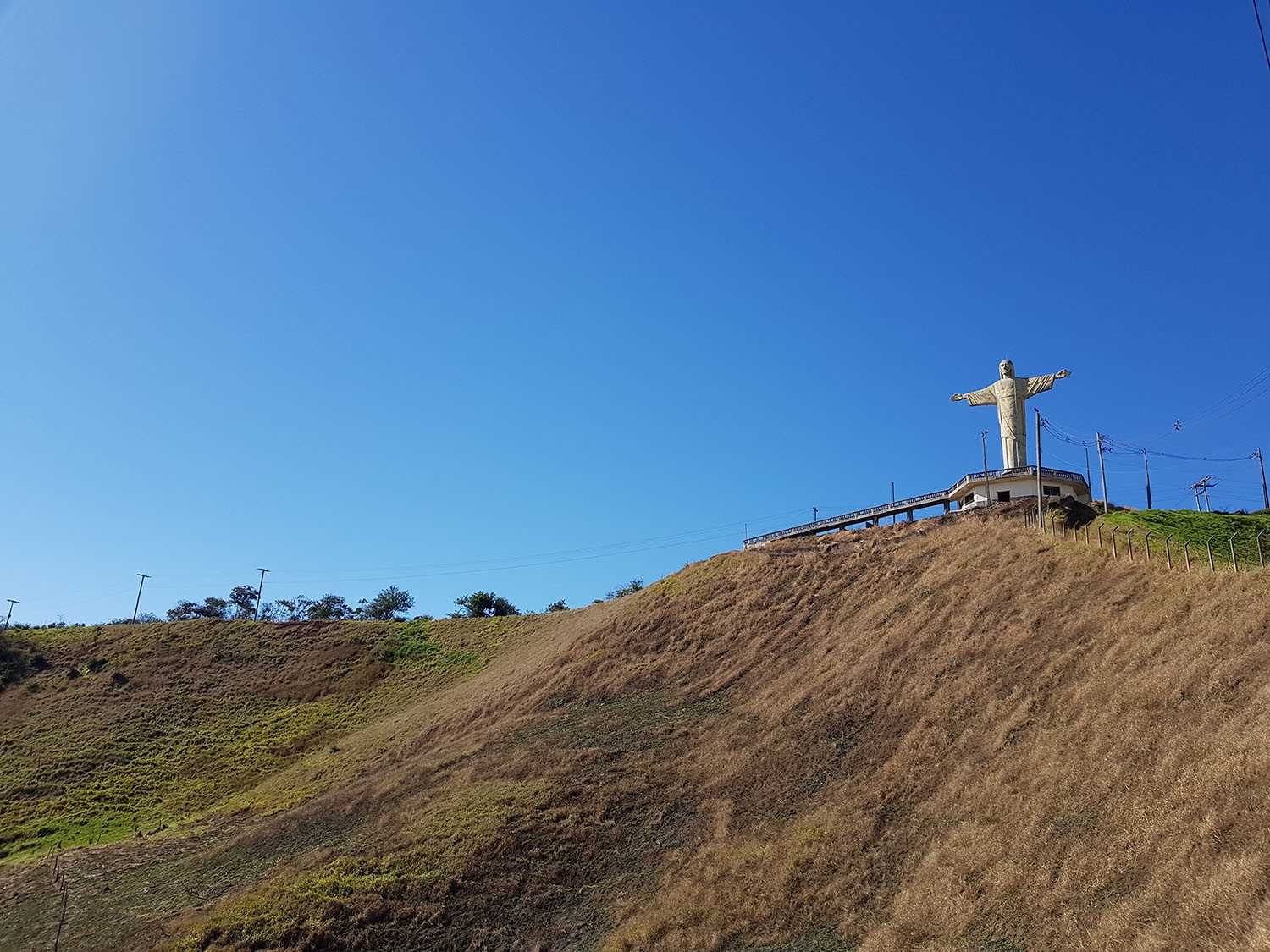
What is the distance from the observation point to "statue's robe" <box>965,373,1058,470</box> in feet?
168

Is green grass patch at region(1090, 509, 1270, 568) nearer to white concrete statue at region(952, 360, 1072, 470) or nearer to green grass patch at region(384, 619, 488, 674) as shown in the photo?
white concrete statue at region(952, 360, 1072, 470)

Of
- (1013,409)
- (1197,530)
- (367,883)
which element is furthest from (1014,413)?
(367,883)

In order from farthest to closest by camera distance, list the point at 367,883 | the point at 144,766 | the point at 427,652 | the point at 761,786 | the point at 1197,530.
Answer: the point at 427,652 < the point at 144,766 < the point at 1197,530 < the point at 761,786 < the point at 367,883

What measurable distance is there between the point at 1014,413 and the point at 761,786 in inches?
1209

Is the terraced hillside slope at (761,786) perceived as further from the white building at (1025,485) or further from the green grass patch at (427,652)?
the green grass patch at (427,652)

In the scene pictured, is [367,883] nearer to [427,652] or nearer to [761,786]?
[761,786]

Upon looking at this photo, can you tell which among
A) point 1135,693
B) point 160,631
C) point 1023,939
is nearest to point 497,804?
Result: point 1023,939

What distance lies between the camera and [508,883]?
2728cm

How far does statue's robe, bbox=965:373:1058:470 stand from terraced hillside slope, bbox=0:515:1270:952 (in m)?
5.14

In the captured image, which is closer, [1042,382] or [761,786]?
[761,786]

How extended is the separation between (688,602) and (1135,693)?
29328 mm

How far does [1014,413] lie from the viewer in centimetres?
5125

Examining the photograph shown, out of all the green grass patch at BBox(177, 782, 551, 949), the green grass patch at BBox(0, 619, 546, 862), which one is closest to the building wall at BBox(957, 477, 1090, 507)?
the green grass patch at BBox(177, 782, 551, 949)

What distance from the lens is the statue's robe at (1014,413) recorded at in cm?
5116
